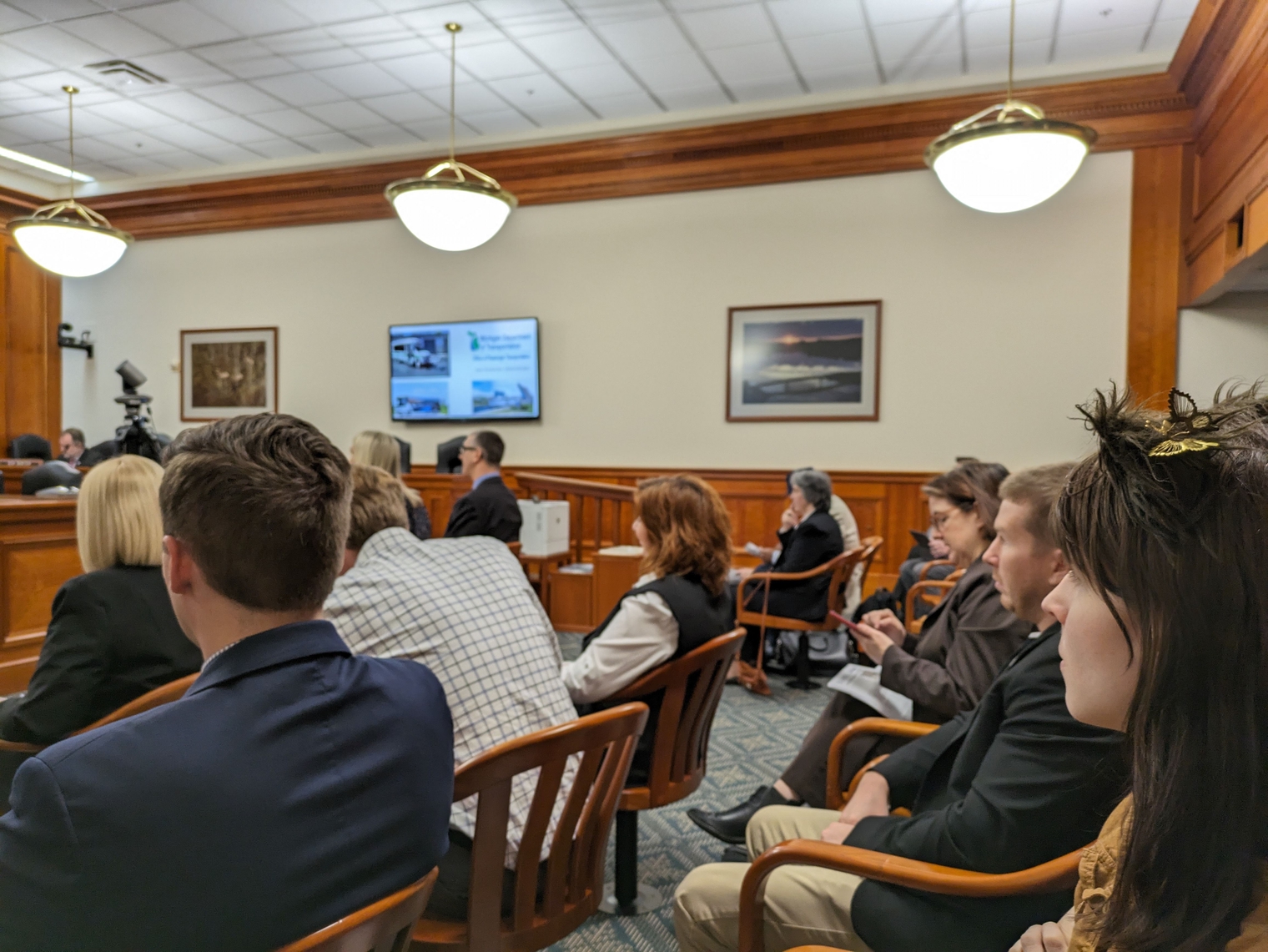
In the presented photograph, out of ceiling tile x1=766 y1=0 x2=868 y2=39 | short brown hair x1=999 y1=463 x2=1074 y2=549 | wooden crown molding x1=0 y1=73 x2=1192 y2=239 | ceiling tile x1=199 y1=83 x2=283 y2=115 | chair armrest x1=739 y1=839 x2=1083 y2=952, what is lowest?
chair armrest x1=739 y1=839 x2=1083 y2=952

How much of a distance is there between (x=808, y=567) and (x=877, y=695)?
218 cm

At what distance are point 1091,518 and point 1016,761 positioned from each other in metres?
0.72

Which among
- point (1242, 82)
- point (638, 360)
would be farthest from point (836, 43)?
point (638, 360)

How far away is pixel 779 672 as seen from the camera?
493 centimetres

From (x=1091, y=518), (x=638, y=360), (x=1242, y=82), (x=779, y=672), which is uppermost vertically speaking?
(x=1242, y=82)

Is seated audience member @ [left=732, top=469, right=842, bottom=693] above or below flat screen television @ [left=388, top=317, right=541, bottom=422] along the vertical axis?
below

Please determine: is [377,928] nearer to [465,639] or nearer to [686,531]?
[465,639]

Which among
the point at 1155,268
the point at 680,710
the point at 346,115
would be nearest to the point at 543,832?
the point at 680,710

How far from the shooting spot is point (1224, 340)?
545cm

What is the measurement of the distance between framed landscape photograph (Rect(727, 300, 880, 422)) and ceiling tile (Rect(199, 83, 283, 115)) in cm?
398

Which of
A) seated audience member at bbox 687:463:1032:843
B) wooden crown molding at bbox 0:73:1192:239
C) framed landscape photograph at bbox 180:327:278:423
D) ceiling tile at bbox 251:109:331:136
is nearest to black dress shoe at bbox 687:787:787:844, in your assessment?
seated audience member at bbox 687:463:1032:843

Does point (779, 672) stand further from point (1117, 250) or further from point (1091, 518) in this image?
point (1091, 518)

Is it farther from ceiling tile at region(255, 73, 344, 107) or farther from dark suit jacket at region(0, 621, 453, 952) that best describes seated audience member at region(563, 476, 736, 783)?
ceiling tile at region(255, 73, 344, 107)

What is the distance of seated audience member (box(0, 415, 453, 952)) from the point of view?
796mm
